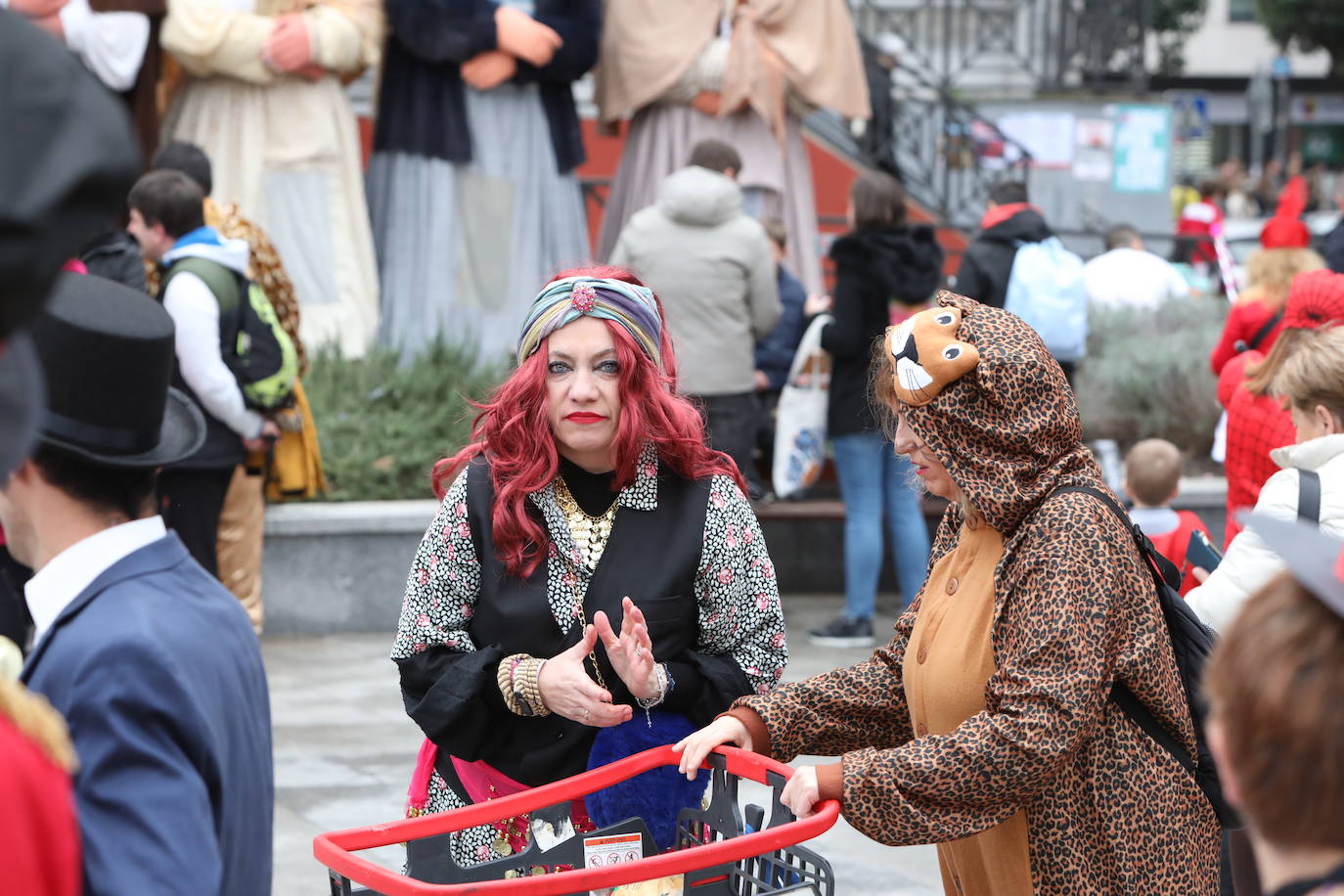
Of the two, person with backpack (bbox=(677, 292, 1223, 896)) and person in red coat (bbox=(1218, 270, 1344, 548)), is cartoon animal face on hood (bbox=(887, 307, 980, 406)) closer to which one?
person with backpack (bbox=(677, 292, 1223, 896))

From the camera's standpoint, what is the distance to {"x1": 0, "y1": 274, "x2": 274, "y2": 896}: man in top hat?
202 cm

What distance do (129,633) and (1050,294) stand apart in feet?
22.5

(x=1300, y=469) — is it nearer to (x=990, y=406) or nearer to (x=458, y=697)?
(x=990, y=406)

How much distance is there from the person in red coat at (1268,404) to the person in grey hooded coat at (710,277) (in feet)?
10.1

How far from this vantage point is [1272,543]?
1.65 meters

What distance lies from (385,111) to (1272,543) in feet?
29.1

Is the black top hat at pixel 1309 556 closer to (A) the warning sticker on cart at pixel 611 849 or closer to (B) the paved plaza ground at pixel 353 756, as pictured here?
(A) the warning sticker on cart at pixel 611 849

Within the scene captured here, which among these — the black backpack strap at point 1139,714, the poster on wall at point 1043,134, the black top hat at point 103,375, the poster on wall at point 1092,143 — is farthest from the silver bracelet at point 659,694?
the poster on wall at point 1092,143

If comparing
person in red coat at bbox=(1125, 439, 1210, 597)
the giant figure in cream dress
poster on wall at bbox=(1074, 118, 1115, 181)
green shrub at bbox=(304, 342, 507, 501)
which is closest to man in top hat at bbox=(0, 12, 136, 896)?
person in red coat at bbox=(1125, 439, 1210, 597)

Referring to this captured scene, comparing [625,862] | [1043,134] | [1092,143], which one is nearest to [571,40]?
[625,862]

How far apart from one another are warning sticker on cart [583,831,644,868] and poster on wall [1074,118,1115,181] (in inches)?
618

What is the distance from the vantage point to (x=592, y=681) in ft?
10.3

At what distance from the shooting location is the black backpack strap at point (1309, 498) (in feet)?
12.5

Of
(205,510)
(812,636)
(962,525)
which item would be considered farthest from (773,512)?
(962,525)
